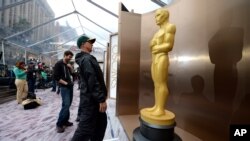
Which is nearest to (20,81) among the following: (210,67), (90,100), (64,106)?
(64,106)

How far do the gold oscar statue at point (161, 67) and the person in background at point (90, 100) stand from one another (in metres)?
0.47

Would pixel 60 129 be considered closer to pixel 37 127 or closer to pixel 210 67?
pixel 37 127

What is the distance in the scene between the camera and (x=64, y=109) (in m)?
2.76

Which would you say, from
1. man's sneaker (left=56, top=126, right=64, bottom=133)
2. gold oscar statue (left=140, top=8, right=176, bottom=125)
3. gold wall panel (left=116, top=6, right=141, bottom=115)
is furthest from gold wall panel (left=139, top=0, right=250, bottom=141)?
man's sneaker (left=56, top=126, right=64, bottom=133)

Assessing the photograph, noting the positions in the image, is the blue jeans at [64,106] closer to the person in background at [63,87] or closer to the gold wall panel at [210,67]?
the person in background at [63,87]

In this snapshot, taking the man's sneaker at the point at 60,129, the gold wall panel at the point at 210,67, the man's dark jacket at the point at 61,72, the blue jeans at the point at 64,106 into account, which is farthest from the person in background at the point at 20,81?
the gold wall panel at the point at 210,67

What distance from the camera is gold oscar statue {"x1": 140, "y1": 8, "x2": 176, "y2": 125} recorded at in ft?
5.17

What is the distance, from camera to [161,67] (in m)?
1.61

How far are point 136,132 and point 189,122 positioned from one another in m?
0.84

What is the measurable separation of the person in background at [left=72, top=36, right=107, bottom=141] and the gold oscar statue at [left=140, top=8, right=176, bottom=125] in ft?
1.54

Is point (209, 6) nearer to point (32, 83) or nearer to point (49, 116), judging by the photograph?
point (49, 116)

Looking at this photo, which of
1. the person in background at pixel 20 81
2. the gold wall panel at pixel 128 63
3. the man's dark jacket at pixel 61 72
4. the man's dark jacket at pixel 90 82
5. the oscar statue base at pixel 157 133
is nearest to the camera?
the oscar statue base at pixel 157 133

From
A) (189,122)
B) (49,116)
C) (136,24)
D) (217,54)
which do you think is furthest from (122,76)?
→ (49,116)

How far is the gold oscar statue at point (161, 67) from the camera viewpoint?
1.58m
